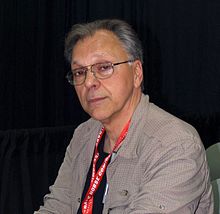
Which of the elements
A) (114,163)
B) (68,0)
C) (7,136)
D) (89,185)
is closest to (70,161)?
(89,185)

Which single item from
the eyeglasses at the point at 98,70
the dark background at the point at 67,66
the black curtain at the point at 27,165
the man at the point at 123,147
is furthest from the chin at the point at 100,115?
the dark background at the point at 67,66

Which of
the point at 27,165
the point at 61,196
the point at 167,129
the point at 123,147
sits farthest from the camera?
the point at 27,165

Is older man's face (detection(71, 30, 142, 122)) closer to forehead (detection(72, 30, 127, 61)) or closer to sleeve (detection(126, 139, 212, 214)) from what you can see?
forehead (detection(72, 30, 127, 61))

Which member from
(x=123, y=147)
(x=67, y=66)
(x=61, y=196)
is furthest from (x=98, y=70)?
(x=67, y=66)

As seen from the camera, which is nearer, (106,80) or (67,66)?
(106,80)

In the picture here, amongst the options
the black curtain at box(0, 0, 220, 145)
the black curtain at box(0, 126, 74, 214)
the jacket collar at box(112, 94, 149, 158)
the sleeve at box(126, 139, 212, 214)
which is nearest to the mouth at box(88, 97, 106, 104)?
the jacket collar at box(112, 94, 149, 158)

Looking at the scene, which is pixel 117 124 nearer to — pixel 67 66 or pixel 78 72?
pixel 78 72

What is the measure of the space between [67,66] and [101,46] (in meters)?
2.46

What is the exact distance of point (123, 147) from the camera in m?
1.51

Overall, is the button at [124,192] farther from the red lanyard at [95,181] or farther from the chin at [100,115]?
the chin at [100,115]

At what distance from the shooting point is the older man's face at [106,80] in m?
1.54

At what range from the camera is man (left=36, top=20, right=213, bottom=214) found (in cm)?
130

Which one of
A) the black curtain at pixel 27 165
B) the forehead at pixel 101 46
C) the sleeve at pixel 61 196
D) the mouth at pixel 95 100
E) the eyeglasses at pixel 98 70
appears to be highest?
the forehead at pixel 101 46

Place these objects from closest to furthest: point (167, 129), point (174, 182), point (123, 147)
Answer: point (174, 182) → point (167, 129) → point (123, 147)
